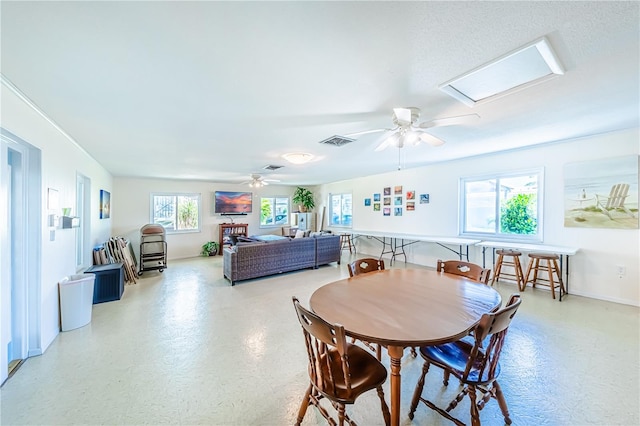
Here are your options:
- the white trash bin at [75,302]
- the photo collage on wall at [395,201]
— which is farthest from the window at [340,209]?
the white trash bin at [75,302]

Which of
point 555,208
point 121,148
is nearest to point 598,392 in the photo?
point 555,208

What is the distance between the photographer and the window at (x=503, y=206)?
4.38 m

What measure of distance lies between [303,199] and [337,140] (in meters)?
6.12

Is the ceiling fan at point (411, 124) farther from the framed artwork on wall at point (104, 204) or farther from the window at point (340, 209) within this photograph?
the window at point (340, 209)

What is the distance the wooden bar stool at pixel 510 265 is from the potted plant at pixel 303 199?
250 inches

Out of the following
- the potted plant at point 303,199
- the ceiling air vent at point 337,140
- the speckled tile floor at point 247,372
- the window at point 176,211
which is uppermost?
the ceiling air vent at point 337,140

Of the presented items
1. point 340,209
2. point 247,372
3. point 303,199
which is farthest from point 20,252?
point 303,199

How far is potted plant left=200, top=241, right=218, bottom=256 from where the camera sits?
7.58 metres

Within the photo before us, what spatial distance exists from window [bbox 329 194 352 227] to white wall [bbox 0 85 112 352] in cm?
664

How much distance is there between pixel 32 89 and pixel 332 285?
2.86 meters

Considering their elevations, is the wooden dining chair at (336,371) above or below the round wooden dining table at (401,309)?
below

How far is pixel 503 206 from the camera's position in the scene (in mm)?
4789

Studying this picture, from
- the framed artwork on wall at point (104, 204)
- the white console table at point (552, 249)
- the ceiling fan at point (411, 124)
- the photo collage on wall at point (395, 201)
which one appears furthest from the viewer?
the photo collage on wall at point (395, 201)

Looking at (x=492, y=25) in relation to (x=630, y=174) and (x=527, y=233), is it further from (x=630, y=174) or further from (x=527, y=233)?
(x=527, y=233)
